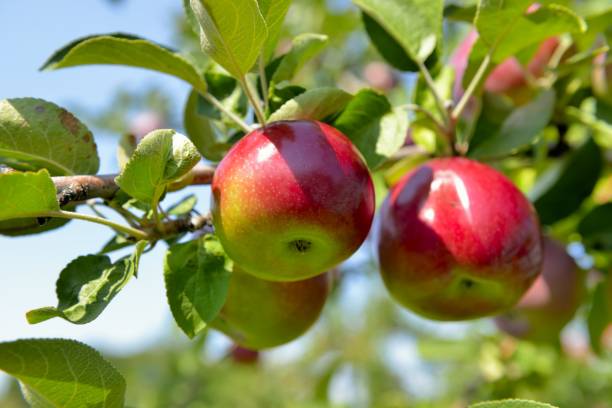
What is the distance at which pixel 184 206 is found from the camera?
1.09 meters

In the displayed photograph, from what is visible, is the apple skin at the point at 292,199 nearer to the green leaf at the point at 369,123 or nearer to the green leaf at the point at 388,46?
the green leaf at the point at 369,123

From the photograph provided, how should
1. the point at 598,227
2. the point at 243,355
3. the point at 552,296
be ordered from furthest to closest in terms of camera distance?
the point at 243,355 < the point at 552,296 < the point at 598,227

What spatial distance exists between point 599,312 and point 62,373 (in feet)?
4.82

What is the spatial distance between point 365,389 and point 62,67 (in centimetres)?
1163

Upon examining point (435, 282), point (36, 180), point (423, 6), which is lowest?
point (435, 282)

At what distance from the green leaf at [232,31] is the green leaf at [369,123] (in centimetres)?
20

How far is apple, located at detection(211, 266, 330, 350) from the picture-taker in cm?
112

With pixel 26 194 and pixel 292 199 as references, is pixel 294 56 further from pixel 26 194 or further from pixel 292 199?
pixel 26 194

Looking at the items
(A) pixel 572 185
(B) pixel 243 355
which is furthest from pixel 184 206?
(B) pixel 243 355

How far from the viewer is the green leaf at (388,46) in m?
1.35

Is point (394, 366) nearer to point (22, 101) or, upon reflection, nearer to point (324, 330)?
point (324, 330)

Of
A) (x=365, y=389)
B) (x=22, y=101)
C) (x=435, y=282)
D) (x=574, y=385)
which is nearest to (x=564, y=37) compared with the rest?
(x=435, y=282)

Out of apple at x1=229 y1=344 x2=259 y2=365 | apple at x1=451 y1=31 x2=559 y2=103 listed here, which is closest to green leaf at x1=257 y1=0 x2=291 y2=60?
apple at x1=451 y1=31 x2=559 y2=103

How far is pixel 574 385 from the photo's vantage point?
4820mm
